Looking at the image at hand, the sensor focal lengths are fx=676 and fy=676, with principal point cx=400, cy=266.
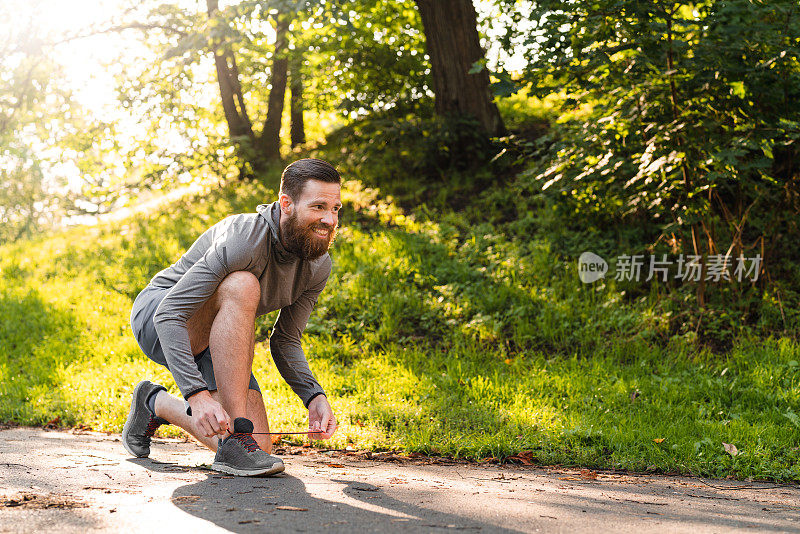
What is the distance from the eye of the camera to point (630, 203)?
19.6 feet

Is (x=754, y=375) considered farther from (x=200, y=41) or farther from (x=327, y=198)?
(x=200, y=41)

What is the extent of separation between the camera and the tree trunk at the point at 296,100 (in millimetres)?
11397

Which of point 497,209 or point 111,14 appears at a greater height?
point 111,14

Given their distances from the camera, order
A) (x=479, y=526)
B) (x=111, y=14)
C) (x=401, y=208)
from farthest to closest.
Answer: (x=111, y=14) < (x=401, y=208) < (x=479, y=526)

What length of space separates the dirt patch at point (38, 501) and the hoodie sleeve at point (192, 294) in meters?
0.62

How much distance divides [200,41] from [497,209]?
509 centimetres

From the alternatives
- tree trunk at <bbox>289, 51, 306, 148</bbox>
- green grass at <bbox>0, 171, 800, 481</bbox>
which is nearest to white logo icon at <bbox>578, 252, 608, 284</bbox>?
green grass at <bbox>0, 171, 800, 481</bbox>

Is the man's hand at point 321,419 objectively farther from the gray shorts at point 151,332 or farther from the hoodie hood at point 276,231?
the hoodie hood at point 276,231

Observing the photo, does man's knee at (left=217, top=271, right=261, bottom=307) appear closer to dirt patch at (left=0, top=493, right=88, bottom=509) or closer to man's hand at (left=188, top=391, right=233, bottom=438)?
man's hand at (left=188, top=391, right=233, bottom=438)

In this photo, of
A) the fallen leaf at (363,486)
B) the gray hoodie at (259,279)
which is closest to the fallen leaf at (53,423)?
the gray hoodie at (259,279)

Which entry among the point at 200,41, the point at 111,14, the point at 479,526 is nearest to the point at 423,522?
the point at 479,526

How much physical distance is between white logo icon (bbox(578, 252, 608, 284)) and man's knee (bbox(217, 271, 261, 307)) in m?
4.19

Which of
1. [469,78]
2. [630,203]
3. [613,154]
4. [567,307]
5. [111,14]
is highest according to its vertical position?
[111,14]

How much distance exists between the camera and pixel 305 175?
307cm
